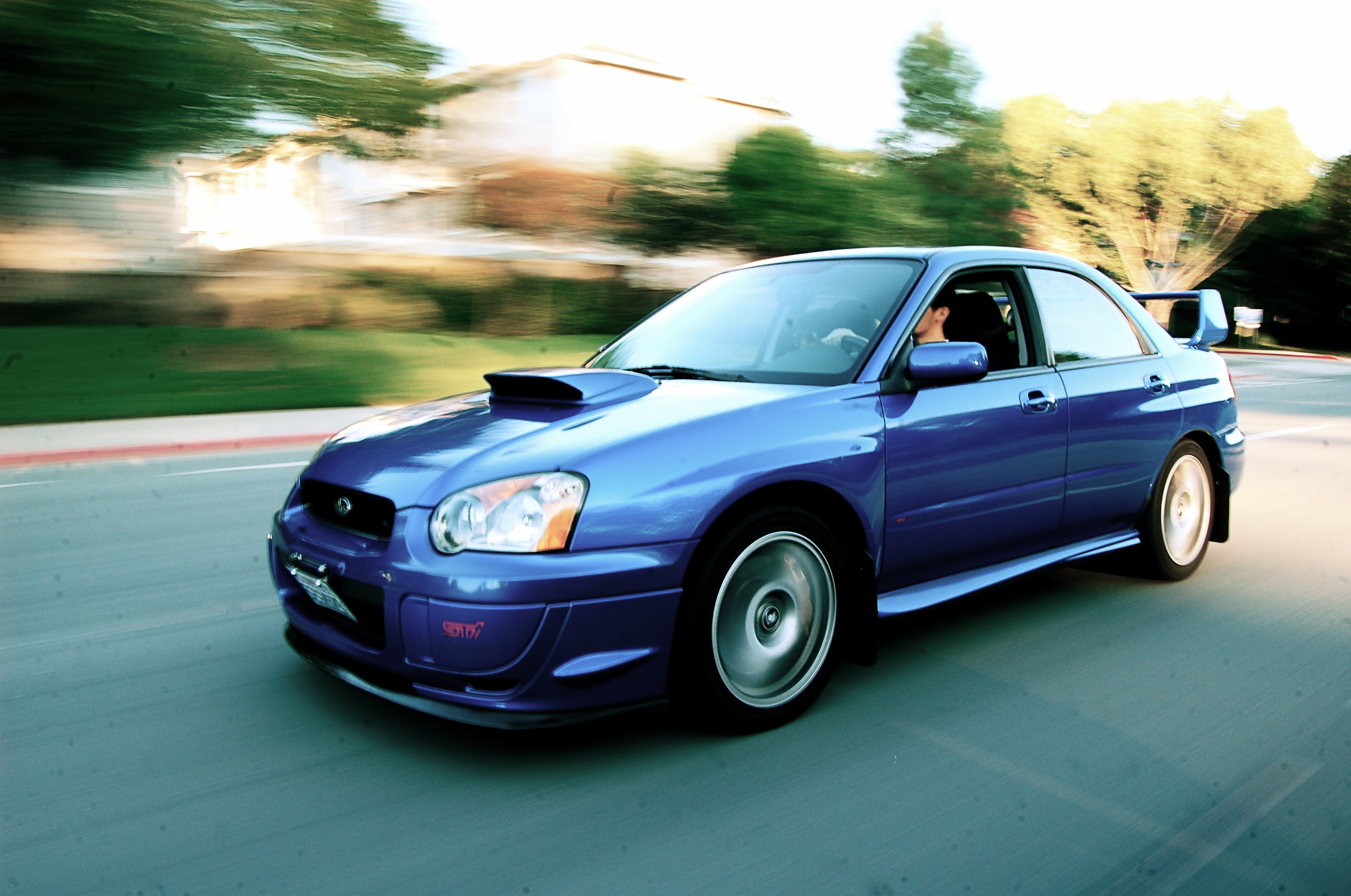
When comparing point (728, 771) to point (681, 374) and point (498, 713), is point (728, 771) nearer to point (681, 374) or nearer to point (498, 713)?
point (498, 713)

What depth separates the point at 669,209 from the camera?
23625mm

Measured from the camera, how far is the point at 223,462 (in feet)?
30.5

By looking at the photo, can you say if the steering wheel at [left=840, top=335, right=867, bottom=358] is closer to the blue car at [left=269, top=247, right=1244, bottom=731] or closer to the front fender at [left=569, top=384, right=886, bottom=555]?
the blue car at [left=269, top=247, right=1244, bottom=731]

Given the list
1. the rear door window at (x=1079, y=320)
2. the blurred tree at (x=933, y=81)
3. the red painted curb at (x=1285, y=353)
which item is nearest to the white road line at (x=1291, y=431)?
the rear door window at (x=1079, y=320)

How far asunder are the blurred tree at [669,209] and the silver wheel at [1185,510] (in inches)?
741

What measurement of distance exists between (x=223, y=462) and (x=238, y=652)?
561 centimetres

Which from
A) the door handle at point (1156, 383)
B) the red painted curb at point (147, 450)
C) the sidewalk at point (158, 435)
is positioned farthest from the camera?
the sidewalk at point (158, 435)

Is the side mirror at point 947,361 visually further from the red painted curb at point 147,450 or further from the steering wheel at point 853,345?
the red painted curb at point 147,450

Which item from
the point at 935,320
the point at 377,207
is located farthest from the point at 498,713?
the point at 377,207

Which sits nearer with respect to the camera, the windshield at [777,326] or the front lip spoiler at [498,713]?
the front lip spoiler at [498,713]

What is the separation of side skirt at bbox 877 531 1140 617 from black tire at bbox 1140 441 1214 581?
27 centimetres

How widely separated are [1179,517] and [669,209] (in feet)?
63.1

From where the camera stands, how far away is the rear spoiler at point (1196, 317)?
571 cm

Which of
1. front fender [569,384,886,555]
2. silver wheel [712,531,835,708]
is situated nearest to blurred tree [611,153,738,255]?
front fender [569,384,886,555]
